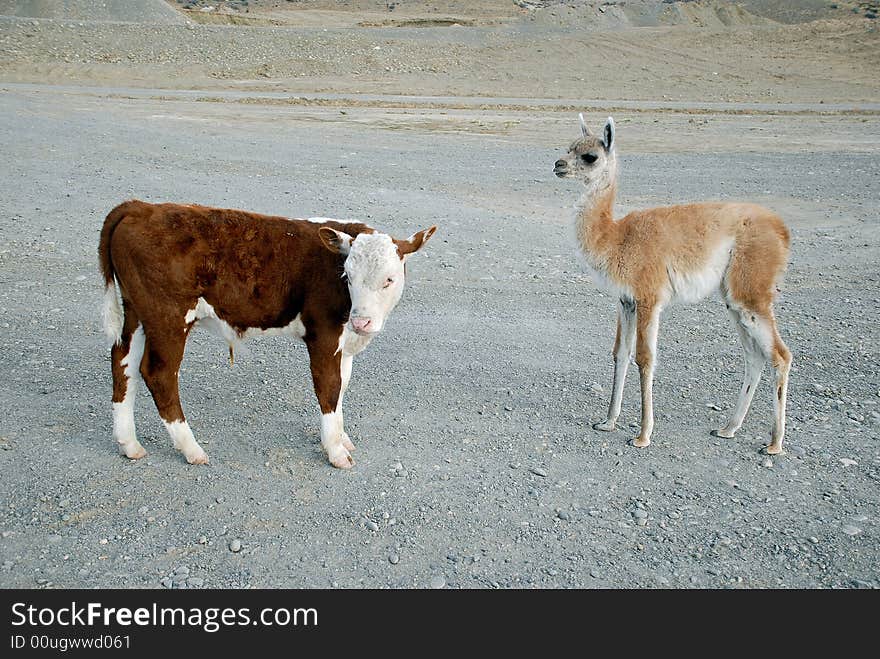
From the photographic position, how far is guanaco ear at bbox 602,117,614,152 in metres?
6.70

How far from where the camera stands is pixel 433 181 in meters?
17.1

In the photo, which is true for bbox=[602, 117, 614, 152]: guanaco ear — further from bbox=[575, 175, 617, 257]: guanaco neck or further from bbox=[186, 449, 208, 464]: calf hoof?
bbox=[186, 449, 208, 464]: calf hoof

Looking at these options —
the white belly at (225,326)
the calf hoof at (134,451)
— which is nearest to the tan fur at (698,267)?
the white belly at (225,326)

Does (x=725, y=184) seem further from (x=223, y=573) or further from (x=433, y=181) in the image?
(x=223, y=573)

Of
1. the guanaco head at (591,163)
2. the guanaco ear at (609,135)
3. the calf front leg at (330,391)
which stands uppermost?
the guanaco ear at (609,135)

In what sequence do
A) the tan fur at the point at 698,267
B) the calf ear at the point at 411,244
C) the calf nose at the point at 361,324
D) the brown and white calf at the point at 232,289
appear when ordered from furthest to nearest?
the tan fur at the point at 698,267 → the calf ear at the point at 411,244 → the brown and white calf at the point at 232,289 → the calf nose at the point at 361,324

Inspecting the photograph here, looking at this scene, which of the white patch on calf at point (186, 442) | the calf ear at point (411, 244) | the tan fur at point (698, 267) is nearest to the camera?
the calf ear at point (411, 244)

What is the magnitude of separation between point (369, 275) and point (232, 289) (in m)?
1.05

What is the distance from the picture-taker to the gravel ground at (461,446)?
518cm

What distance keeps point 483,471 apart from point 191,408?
8.87 feet

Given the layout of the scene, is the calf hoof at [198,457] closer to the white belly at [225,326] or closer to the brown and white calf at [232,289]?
the brown and white calf at [232,289]

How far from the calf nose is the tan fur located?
219cm

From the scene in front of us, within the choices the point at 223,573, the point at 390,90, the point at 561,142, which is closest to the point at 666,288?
the point at 223,573

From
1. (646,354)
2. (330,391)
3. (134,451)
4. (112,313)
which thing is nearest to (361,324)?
(330,391)
